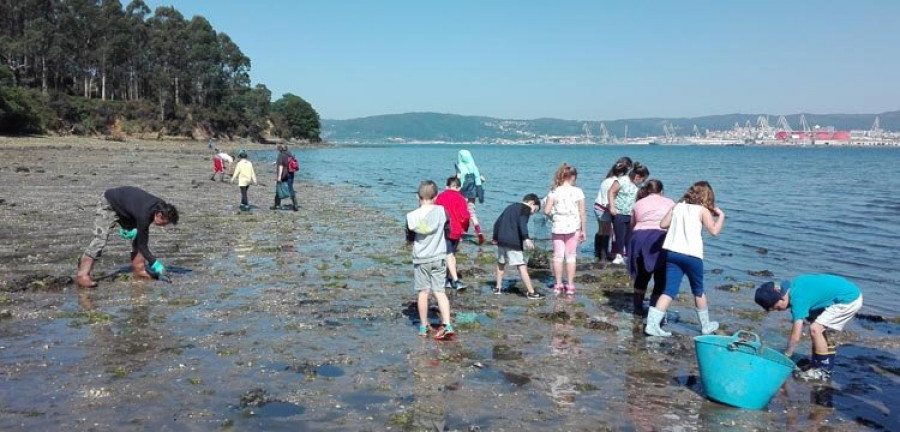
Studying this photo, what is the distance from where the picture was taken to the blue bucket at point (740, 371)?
6273mm

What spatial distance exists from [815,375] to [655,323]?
194 centimetres

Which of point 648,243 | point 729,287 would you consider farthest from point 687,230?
point 729,287

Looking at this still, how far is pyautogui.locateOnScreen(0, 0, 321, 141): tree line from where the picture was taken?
7050cm

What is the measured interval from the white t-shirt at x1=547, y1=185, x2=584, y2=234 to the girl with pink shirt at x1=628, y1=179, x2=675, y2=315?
3.31ft

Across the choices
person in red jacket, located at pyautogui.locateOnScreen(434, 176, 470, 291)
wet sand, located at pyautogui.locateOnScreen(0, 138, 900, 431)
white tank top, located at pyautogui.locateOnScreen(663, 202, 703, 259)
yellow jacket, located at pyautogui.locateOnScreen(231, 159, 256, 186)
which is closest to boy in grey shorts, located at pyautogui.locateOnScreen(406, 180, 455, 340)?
wet sand, located at pyautogui.locateOnScreen(0, 138, 900, 431)

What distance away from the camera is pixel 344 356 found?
7.45 m

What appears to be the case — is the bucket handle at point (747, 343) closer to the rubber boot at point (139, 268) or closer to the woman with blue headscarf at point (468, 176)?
the rubber boot at point (139, 268)

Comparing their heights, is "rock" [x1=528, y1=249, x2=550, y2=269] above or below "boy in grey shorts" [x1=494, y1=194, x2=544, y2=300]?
below

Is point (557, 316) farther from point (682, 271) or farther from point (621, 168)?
point (621, 168)

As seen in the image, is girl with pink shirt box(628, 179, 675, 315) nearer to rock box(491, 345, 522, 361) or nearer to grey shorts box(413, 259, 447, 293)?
rock box(491, 345, 522, 361)

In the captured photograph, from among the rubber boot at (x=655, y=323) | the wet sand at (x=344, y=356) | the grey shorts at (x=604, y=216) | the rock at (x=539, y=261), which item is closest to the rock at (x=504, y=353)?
the wet sand at (x=344, y=356)

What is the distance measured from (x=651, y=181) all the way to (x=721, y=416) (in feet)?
15.0

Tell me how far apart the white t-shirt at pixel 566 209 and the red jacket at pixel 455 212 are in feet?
4.56

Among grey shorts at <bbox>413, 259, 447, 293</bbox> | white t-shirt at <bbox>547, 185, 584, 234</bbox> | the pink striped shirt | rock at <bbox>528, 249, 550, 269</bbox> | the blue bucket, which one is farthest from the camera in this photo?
rock at <bbox>528, 249, 550, 269</bbox>
